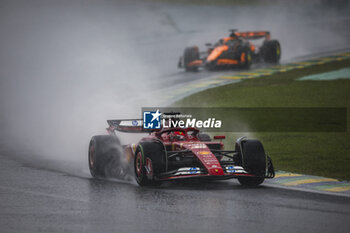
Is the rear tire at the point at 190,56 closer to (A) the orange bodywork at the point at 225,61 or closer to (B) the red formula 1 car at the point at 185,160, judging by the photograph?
(A) the orange bodywork at the point at 225,61

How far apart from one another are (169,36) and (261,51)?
11.7m

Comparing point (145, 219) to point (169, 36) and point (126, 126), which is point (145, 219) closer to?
point (126, 126)

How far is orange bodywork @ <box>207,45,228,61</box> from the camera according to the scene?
31.0 m

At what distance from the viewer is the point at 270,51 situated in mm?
33625

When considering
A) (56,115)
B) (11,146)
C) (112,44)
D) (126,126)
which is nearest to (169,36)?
(112,44)

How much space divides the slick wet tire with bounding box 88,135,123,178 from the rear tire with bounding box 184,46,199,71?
696 inches

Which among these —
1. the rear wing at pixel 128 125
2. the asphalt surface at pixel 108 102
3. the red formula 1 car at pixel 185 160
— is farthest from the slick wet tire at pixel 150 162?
Answer: the rear wing at pixel 128 125

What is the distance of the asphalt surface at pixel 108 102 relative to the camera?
1014 cm

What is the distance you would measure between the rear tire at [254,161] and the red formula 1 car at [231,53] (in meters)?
18.0

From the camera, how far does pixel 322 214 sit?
407 inches

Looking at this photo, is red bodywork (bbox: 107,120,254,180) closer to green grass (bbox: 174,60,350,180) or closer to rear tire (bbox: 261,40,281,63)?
green grass (bbox: 174,60,350,180)

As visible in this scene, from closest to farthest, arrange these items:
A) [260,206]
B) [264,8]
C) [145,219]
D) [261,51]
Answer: [145,219]
[260,206]
[261,51]
[264,8]

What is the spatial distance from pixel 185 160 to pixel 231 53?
18.6 meters

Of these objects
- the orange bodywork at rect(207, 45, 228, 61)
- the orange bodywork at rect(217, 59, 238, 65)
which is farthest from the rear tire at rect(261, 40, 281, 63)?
the orange bodywork at rect(207, 45, 228, 61)
